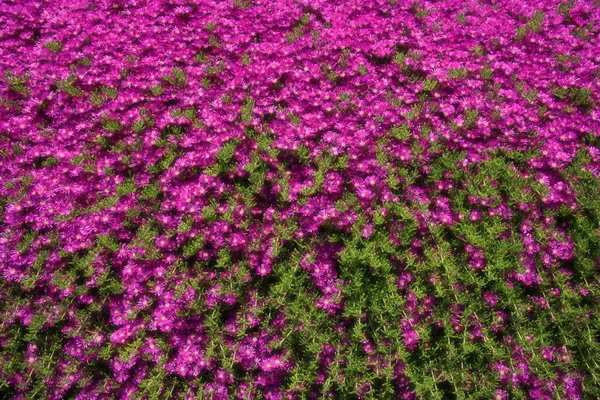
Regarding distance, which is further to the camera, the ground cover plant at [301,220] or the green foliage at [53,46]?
the green foliage at [53,46]

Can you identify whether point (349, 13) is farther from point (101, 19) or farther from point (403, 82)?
point (101, 19)

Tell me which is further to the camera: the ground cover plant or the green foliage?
the green foliage

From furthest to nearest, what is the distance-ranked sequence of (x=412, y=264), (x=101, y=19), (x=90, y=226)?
(x=101, y=19) → (x=90, y=226) → (x=412, y=264)

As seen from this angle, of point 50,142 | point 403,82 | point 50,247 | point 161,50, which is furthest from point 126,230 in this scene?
point 403,82

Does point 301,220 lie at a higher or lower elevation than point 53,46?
lower

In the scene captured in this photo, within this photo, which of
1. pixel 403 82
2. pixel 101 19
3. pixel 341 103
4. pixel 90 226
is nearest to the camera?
pixel 90 226

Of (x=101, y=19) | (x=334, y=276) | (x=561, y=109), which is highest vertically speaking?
(x=101, y=19)

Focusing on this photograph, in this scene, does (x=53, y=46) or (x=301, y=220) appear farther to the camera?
(x=53, y=46)

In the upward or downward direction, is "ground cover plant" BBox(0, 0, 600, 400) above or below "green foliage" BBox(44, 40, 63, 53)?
below
